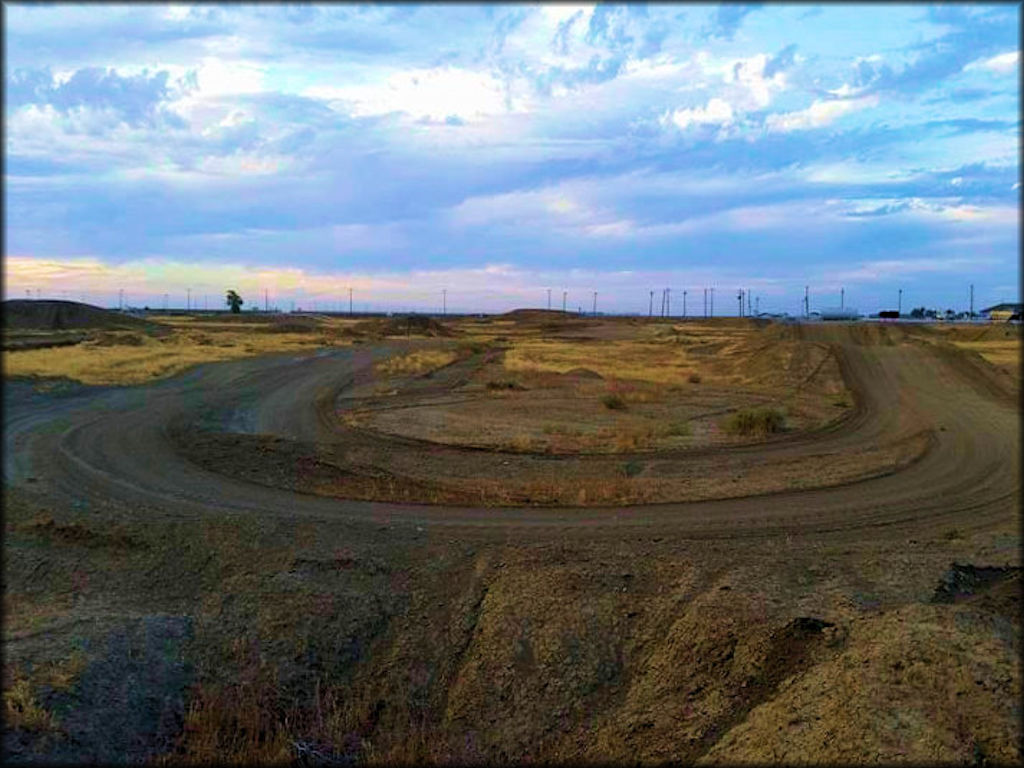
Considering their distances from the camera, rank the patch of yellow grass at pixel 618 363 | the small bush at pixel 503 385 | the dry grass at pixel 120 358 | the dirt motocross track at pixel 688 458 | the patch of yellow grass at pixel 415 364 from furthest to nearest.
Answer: the patch of yellow grass at pixel 415 364 < the patch of yellow grass at pixel 618 363 < the dry grass at pixel 120 358 < the small bush at pixel 503 385 < the dirt motocross track at pixel 688 458

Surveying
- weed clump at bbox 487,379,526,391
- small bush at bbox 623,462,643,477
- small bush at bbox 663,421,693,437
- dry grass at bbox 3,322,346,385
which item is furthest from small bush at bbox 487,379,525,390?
small bush at bbox 623,462,643,477

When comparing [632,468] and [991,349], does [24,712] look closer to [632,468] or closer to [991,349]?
[632,468]

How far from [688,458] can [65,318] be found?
317ft

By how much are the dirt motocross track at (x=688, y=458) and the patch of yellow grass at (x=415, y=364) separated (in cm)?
941

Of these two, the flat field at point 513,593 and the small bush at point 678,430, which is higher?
the small bush at point 678,430

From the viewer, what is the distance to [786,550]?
13.0m

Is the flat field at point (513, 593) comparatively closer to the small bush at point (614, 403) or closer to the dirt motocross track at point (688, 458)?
the dirt motocross track at point (688, 458)

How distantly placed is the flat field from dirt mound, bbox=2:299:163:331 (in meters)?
77.1

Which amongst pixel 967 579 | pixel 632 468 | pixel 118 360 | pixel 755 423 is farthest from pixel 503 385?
pixel 967 579

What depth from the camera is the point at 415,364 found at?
53375mm

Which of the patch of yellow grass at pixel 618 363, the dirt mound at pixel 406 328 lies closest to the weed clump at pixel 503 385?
the patch of yellow grass at pixel 618 363

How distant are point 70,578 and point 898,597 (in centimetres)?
1133

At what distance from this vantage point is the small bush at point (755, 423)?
87.1 ft

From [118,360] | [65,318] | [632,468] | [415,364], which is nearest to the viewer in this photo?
[632,468]
